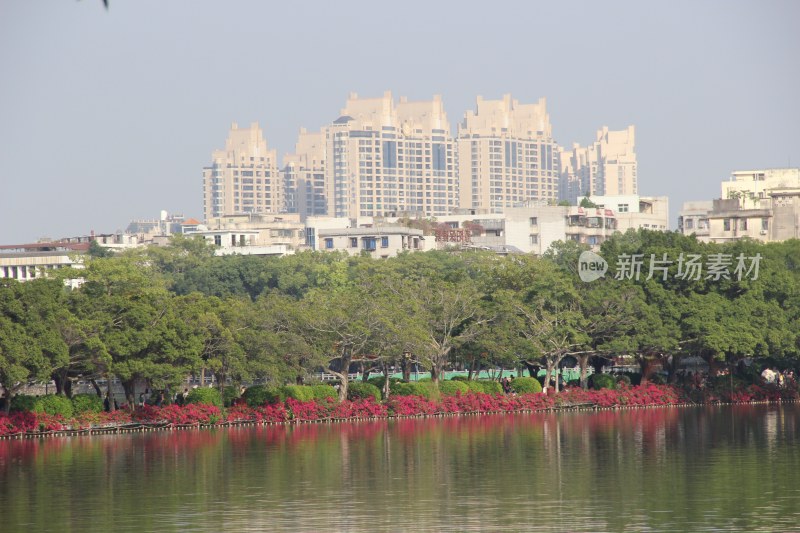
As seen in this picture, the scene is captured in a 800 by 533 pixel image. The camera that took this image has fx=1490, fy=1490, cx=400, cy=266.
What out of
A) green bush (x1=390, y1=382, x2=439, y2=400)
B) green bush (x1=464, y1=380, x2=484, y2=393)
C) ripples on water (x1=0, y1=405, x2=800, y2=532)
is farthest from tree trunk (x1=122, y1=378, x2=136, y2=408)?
green bush (x1=464, y1=380, x2=484, y2=393)

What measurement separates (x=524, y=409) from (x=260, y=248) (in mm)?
86567

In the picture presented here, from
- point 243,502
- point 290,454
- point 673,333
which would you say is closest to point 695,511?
point 243,502

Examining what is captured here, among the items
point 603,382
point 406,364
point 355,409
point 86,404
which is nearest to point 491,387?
point 406,364

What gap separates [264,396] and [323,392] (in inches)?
133

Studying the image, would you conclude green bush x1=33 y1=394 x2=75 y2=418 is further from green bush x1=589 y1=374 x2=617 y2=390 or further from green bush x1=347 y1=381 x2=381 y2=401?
green bush x1=589 y1=374 x2=617 y2=390

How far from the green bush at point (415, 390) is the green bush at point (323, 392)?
3.20 m

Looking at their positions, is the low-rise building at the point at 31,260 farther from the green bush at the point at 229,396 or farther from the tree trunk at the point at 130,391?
the tree trunk at the point at 130,391

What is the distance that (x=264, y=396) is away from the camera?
2502 inches

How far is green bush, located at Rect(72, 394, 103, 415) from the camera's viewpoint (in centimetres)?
5828

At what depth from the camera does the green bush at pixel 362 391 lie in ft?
221

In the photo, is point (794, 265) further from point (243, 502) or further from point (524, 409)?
point (243, 502)

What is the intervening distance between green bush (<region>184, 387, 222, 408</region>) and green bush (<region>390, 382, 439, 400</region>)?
31.4 ft

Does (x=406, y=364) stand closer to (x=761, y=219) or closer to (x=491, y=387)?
(x=491, y=387)

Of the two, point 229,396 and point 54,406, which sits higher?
point 229,396
